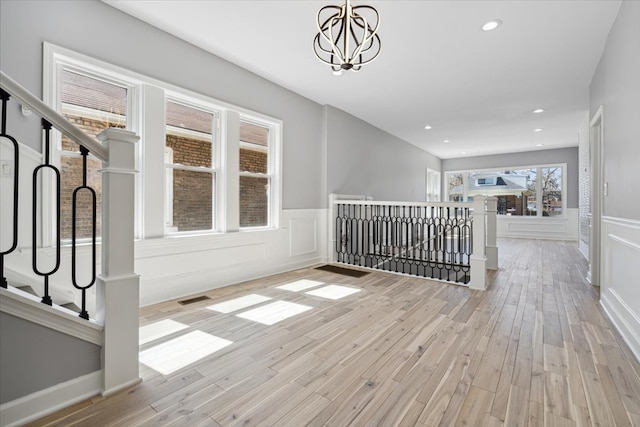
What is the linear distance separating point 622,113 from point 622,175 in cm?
52

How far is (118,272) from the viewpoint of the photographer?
156 centimetres

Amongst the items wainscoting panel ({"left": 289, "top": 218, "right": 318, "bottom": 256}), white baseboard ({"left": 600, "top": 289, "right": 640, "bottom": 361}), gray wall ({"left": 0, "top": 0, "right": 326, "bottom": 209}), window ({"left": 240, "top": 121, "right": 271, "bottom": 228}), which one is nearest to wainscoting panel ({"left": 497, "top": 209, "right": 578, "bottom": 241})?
white baseboard ({"left": 600, "top": 289, "right": 640, "bottom": 361})

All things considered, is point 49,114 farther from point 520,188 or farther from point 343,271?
point 520,188

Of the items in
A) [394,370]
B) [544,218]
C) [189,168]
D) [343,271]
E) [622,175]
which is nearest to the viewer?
[394,370]

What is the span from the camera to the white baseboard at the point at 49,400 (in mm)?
1286

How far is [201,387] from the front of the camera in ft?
5.36

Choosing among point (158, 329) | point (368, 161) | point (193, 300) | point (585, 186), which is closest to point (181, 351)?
point (158, 329)

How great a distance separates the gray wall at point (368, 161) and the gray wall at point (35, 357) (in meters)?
4.03

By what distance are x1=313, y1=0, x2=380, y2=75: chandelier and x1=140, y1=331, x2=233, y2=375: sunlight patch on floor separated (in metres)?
2.08

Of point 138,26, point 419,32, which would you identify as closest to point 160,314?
point 138,26

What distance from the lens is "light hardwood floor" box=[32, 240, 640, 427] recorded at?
1.41m

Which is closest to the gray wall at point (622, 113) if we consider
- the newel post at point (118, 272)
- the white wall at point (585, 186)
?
the white wall at point (585, 186)

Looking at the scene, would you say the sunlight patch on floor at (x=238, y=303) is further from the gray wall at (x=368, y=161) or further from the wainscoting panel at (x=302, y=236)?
the gray wall at (x=368, y=161)

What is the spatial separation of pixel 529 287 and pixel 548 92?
2.95 metres
